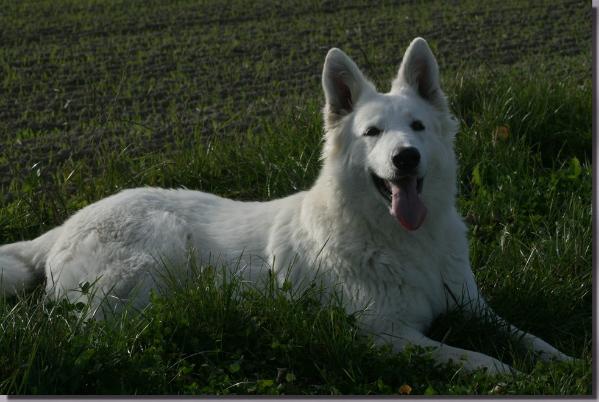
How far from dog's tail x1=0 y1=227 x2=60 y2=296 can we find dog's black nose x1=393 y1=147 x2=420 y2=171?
2404 mm

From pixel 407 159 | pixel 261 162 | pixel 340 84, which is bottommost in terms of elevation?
pixel 261 162

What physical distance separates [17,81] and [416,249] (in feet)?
→ 20.1

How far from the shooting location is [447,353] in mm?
4262

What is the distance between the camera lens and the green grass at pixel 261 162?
400cm

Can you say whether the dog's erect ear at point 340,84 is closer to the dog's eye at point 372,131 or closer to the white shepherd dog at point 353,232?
the white shepherd dog at point 353,232

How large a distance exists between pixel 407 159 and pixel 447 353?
1.04 m

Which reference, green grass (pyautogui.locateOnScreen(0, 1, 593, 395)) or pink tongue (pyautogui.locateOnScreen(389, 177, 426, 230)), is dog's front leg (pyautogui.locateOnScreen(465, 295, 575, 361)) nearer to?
green grass (pyautogui.locateOnScreen(0, 1, 593, 395))

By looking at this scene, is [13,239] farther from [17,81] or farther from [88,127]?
[17,81]

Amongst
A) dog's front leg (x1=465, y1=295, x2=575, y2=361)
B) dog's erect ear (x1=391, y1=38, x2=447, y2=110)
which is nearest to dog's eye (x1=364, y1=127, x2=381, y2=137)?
dog's erect ear (x1=391, y1=38, x2=447, y2=110)

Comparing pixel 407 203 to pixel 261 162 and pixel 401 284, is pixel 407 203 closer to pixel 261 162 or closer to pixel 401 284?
pixel 401 284

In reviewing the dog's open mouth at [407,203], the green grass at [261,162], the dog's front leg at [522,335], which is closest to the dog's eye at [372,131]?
the dog's open mouth at [407,203]

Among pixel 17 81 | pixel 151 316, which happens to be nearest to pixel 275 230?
pixel 151 316

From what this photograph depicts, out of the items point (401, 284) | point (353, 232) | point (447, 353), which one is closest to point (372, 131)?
point (353, 232)

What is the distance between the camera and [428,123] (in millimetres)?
4746
